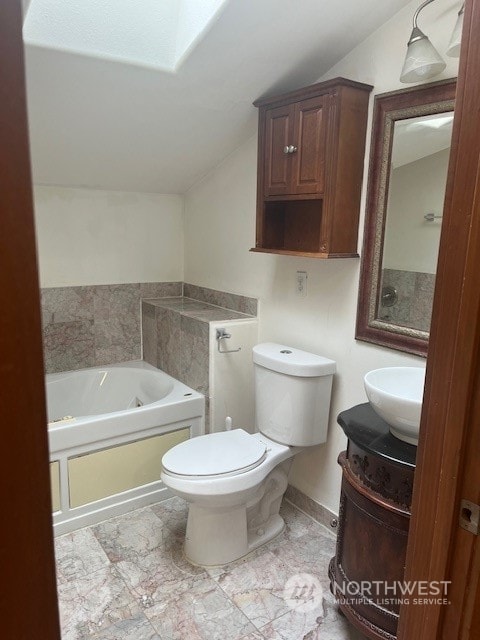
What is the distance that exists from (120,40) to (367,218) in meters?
1.23

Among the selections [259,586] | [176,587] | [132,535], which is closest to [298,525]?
[259,586]

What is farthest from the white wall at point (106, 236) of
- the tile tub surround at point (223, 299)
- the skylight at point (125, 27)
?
the skylight at point (125, 27)

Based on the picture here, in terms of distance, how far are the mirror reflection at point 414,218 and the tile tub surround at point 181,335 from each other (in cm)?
100

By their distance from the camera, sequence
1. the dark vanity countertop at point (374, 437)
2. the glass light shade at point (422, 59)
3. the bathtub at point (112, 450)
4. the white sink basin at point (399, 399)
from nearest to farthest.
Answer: the white sink basin at point (399, 399)
the dark vanity countertop at point (374, 437)
the glass light shade at point (422, 59)
the bathtub at point (112, 450)

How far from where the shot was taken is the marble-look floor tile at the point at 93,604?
5.77 ft

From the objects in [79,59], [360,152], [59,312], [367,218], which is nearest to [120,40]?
[79,59]

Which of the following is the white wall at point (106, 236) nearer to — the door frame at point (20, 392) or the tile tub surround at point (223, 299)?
the tile tub surround at point (223, 299)

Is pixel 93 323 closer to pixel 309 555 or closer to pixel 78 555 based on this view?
pixel 78 555

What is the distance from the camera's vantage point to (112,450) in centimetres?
243

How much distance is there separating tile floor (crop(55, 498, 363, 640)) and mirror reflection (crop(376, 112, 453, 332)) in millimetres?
1197

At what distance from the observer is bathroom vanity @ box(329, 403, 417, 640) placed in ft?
4.81

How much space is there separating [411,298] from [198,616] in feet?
4.96

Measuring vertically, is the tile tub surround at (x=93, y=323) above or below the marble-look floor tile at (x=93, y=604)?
above

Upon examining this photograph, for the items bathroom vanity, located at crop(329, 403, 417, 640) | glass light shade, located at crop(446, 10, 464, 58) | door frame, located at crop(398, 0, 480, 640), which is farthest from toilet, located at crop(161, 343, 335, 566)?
glass light shade, located at crop(446, 10, 464, 58)
